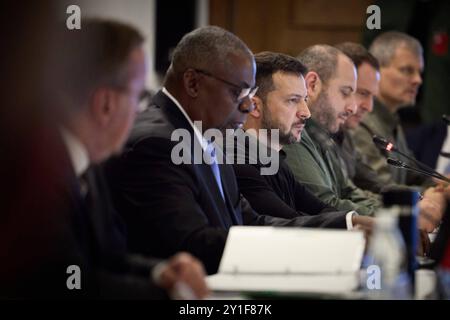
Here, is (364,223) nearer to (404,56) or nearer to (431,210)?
(431,210)

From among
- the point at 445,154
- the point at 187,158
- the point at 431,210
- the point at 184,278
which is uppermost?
the point at 187,158

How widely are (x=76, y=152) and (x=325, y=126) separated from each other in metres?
1.54

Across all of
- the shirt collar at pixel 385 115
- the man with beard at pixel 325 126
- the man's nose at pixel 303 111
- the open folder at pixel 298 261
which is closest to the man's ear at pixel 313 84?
the man with beard at pixel 325 126

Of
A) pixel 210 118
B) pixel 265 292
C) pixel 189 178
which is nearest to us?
pixel 265 292

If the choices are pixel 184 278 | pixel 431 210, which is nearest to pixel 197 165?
pixel 184 278

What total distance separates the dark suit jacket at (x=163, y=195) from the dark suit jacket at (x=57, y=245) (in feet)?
0.60

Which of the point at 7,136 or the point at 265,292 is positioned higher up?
the point at 7,136

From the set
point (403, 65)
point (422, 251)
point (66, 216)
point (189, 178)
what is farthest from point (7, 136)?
point (403, 65)

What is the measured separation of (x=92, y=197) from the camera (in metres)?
1.86

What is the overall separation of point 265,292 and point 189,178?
479 millimetres

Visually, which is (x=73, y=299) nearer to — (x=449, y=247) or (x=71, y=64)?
(x=71, y=64)

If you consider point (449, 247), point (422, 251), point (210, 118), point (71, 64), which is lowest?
point (422, 251)
